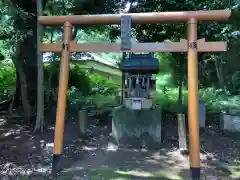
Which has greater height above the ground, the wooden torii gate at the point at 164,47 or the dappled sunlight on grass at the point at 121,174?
the wooden torii gate at the point at 164,47

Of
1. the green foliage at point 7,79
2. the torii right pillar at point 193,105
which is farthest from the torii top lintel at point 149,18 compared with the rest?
the green foliage at point 7,79

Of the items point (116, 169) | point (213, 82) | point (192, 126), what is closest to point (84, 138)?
point (116, 169)

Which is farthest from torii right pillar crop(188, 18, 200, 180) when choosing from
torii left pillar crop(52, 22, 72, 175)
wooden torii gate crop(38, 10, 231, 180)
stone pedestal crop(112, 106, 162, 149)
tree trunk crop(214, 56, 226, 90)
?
tree trunk crop(214, 56, 226, 90)

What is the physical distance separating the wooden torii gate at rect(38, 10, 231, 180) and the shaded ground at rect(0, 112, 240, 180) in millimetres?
539

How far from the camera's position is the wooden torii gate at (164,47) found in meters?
4.34

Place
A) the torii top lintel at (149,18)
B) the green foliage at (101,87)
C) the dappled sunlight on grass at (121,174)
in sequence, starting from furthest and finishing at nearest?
the green foliage at (101,87) → the dappled sunlight on grass at (121,174) → the torii top lintel at (149,18)

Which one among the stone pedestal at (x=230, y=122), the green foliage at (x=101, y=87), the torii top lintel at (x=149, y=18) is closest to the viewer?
the torii top lintel at (x=149, y=18)

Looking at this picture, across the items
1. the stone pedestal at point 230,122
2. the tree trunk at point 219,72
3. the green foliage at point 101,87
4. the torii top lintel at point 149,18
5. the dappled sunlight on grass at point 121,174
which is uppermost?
the torii top lintel at point 149,18

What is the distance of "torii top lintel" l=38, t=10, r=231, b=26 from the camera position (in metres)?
4.40

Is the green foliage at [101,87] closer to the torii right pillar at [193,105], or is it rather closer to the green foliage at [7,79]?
the green foliage at [7,79]

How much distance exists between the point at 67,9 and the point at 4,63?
5.21 m

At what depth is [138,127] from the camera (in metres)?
6.15

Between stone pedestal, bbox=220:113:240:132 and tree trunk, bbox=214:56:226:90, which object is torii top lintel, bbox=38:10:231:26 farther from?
tree trunk, bbox=214:56:226:90

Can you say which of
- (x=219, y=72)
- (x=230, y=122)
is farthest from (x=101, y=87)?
(x=230, y=122)
